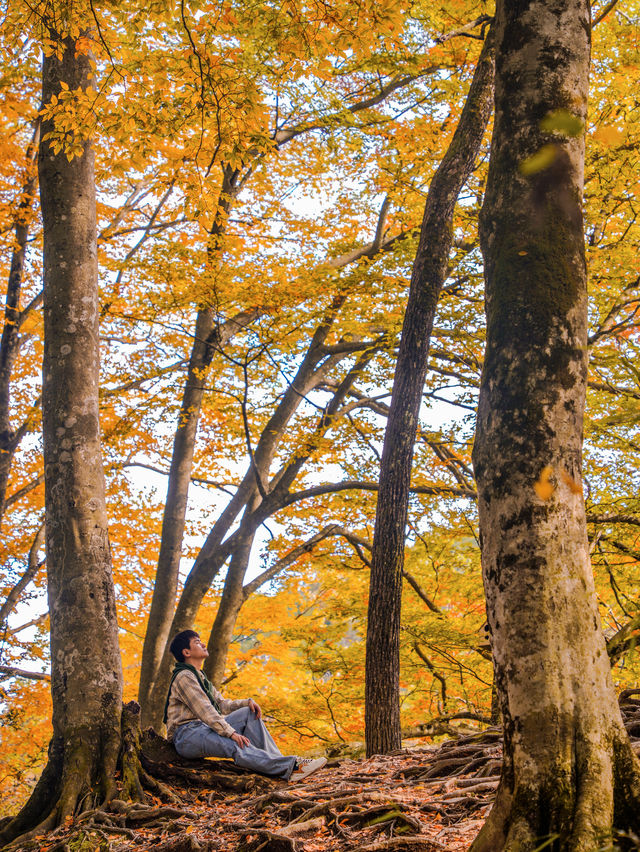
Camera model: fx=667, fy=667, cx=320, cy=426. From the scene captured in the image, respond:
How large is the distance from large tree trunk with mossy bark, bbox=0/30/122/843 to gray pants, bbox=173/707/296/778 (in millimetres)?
700

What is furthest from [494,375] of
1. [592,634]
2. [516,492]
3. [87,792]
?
[87,792]

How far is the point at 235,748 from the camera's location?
203 inches

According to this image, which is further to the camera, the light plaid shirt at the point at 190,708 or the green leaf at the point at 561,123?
the light plaid shirt at the point at 190,708

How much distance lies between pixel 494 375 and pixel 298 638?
9241 millimetres

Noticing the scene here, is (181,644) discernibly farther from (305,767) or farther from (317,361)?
(317,361)

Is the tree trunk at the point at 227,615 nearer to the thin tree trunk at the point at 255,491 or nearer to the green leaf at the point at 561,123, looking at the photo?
the thin tree trunk at the point at 255,491

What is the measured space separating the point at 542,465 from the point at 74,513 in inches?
152

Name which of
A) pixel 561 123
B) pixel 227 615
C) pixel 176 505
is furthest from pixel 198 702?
pixel 176 505

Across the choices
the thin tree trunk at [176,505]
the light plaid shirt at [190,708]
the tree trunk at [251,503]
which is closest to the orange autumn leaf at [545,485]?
the light plaid shirt at [190,708]

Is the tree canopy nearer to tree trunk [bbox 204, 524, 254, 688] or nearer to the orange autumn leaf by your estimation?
tree trunk [bbox 204, 524, 254, 688]

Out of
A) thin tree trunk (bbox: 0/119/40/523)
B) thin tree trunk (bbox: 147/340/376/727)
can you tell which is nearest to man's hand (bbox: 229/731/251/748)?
thin tree trunk (bbox: 147/340/376/727)

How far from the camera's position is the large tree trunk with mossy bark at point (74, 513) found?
15.0ft

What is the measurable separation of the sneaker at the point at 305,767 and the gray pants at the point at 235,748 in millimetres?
67

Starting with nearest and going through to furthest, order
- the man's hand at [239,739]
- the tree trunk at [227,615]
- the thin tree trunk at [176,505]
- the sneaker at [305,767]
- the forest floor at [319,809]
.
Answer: the forest floor at [319,809] → the sneaker at [305,767] → the man's hand at [239,739] → the thin tree trunk at [176,505] → the tree trunk at [227,615]
